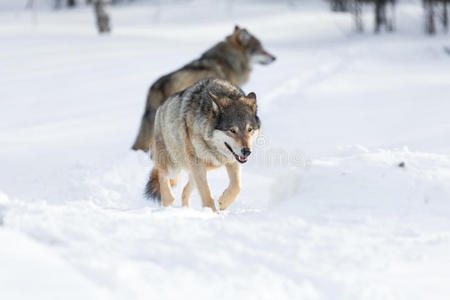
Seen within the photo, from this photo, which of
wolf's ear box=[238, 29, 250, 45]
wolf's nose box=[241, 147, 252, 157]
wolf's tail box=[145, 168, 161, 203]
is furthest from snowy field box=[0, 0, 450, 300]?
wolf's ear box=[238, 29, 250, 45]

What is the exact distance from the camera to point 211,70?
800 centimetres

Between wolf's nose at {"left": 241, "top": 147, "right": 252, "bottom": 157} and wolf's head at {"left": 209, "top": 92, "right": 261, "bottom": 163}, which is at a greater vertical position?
wolf's head at {"left": 209, "top": 92, "right": 261, "bottom": 163}

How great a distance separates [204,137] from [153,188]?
3.55 feet

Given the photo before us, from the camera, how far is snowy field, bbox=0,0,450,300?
2650mm

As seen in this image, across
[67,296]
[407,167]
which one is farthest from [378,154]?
[67,296]

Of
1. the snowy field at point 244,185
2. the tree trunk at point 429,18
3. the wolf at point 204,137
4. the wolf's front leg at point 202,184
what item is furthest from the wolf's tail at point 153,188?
the tree trunk at point 429,18

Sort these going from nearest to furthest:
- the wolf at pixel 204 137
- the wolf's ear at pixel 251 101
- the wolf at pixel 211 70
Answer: the wolf at pixel 204 137 → the wolf's ear at pixel 251 101 → the wolf at pixel 211 70

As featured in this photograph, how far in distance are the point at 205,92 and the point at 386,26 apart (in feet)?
61.3

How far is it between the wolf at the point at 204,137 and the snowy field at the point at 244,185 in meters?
0.39

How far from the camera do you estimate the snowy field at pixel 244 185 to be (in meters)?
2.65

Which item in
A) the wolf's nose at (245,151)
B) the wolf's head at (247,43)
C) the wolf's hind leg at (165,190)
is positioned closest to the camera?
the wolf's nose at (245,151)

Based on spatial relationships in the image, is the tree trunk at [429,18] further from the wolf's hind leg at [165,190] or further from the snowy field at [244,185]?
the wolf's hind leg at [165,190]

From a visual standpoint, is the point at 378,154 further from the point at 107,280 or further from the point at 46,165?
the point at 46,165

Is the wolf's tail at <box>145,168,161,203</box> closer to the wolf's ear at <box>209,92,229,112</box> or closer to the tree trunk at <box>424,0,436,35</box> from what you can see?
the wolf's ear at <box>209,92,229,112</box>
